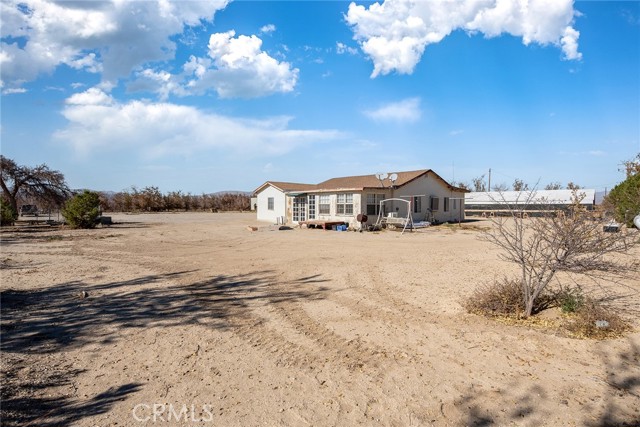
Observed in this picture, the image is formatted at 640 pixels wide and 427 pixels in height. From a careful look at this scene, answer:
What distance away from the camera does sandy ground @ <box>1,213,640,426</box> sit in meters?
3.38

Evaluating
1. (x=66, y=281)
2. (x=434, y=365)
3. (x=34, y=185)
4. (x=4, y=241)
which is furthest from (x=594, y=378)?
(x=34, y=185)

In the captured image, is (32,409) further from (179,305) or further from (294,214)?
(294,214)

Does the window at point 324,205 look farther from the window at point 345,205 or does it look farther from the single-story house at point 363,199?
the window at point 345,205

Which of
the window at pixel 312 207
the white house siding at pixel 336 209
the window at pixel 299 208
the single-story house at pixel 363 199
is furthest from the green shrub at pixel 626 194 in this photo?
the window at pixel 299 208

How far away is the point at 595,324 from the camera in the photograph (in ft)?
16.8

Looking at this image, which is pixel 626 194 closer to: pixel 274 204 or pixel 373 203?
pixel 373 203

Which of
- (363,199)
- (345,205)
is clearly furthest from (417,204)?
(345,205)

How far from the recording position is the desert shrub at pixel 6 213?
2156 cm

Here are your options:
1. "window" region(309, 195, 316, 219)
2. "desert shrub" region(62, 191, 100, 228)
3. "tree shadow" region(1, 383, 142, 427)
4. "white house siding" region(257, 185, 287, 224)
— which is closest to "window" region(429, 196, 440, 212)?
"window" region(309, 195, 316, 219)

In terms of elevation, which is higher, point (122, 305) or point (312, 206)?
point (312, 206)

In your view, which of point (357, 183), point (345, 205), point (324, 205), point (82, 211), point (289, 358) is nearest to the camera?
point (289, 358)

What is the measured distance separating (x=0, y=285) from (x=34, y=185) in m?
21.1

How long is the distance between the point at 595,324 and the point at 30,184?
29847 millimetres

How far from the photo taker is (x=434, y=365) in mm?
4266
